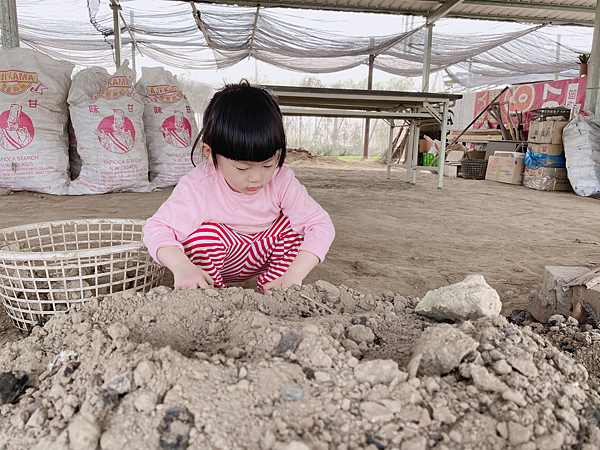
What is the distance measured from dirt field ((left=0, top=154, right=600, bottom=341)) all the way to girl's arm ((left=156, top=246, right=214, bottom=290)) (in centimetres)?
51

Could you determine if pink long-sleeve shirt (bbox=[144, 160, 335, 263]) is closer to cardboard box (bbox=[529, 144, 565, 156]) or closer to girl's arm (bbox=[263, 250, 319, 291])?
girl's arm (bbox=[263, 250, 319, 291])

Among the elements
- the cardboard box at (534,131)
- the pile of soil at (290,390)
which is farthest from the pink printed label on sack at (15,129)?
the cardboard box at (534,131)

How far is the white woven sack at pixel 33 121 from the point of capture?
10.7 ft

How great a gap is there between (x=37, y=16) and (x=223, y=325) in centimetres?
701

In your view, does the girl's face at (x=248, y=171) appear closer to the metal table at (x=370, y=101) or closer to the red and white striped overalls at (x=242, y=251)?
the red and white striped overalls at (x=242, y=251)

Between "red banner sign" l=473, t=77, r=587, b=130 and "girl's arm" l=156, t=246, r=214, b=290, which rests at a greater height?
"red banner sign" l=473, t=77, r=587, b=130

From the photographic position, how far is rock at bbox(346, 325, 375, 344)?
0.83 meters

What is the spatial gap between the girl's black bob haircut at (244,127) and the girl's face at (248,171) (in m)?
0.02

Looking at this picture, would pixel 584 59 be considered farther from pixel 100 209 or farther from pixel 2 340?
pixel 2 340

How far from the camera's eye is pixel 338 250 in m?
2.11

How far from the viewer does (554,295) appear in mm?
1267

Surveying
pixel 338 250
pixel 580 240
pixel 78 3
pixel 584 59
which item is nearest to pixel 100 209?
pixel 338 250

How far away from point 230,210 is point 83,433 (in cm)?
82

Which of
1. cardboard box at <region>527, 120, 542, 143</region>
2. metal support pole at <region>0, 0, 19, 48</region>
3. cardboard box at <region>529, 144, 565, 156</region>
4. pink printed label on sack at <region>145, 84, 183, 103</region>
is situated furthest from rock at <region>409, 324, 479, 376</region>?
cardboard box at <region>527, 120, 542, 143</region>
